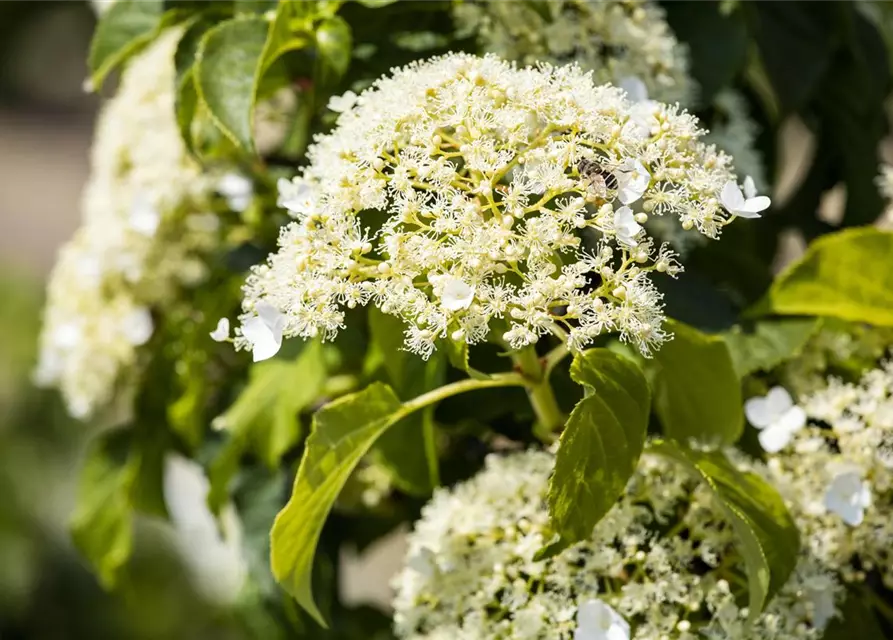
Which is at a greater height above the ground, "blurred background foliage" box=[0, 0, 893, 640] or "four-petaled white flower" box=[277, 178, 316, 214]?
"four-petaled white flower" box=[277, 178, 316, 214]

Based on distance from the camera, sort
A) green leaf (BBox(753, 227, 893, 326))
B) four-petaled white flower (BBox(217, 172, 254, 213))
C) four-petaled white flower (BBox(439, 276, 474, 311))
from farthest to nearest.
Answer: four-petaled white flower (BBox(217, 172, 254, 213)) → green leaf (BBox(753, 227, 893, 326)) → four-petaled white flower (BBox(439, 276, 474, 311))

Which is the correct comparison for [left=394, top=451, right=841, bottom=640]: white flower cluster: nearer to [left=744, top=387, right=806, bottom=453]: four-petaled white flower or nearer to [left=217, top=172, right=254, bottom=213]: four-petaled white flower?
[left=744, top=387, right=806, bottom=453]: four-petaled white flower

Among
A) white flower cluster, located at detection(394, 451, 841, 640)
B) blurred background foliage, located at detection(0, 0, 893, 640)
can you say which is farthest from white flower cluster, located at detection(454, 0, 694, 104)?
white flower cluster, located at detection(394, 451, 841, 640)

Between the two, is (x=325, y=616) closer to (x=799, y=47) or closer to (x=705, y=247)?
(x=705, y=247)

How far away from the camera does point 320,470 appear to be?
61 cm

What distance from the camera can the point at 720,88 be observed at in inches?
32.1

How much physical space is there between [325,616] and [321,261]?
396 mm

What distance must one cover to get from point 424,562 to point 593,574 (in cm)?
10

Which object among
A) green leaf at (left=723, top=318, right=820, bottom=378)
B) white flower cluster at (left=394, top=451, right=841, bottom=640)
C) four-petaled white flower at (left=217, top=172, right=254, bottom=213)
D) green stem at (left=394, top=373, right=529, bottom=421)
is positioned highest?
green stem at (left=394, top=373, right=529, bottom=421)

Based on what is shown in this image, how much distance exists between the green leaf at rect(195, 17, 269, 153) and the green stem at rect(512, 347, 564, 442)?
20cm

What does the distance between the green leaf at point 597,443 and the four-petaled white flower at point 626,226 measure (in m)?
0.06

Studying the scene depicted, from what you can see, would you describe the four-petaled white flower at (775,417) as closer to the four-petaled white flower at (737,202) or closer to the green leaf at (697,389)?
the green leaf at (697,389)

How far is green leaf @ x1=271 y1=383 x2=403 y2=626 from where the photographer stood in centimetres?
60

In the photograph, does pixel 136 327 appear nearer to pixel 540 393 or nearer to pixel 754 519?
pixel 540 393
